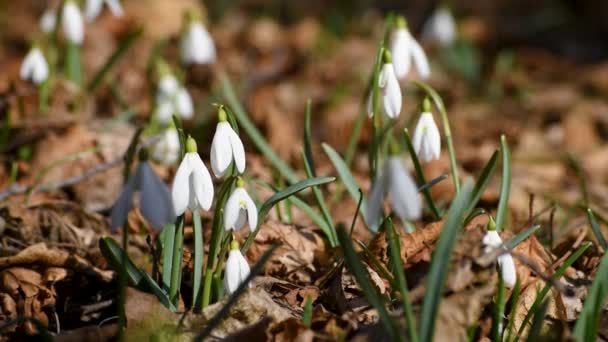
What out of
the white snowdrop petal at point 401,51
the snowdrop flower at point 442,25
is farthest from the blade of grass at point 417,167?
the snowdrop flower at point 442,25

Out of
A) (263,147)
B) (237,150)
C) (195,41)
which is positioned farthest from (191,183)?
(195,41)

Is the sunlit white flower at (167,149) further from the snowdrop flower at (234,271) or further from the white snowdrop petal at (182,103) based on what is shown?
the snowdrop flower at (234,271)

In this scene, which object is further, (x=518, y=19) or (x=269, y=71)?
(x=518, y=19)

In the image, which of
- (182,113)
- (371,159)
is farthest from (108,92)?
(371,159)

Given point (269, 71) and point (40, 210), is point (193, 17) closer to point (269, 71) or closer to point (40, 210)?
point (40, 210)

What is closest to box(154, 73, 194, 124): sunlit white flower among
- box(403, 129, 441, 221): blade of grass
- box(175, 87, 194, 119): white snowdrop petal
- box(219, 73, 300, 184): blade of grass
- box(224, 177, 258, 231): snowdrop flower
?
box(175, 87, 194, 119): white snowdrop petal

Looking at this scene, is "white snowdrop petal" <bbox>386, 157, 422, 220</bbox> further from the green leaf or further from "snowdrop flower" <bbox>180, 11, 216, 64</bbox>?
"snowdrop flower" <bbox>180, 11, 216, 64</bbox>
